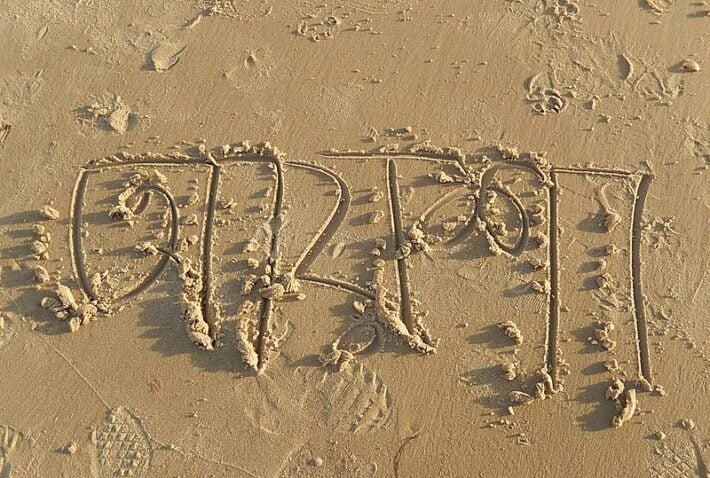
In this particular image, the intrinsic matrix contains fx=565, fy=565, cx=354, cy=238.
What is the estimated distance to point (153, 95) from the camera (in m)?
4.34

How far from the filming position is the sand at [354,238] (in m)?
3.66

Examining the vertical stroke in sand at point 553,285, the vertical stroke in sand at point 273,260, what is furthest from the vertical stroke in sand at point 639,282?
the vertical stroke in sand at point 273,260

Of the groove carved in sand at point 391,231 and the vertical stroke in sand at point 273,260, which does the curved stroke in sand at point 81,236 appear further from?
the vertical stroke in sand at point 273,260

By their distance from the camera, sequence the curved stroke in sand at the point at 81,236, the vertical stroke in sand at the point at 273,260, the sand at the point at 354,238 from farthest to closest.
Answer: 1. the curved stroke in sand at the point at 81,236
2. the vertical stroke in sand at the point at 273,260
3. the sand at the point at 354,238

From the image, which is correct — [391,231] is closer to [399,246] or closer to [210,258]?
[399,246]

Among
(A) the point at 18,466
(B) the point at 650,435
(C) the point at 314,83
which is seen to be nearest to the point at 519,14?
(C) the point at 314,83

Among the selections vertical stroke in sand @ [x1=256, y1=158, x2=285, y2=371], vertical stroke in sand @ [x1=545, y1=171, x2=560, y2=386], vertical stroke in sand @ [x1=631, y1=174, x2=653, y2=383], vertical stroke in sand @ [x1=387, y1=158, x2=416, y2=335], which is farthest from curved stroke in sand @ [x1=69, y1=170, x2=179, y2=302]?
vertical stroke in sand @ [x1=631, y1=174, x2=653, y2=383]

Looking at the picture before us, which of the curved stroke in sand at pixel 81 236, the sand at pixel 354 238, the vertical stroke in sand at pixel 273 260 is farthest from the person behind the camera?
the curved stroke in sand at pixel 81 236

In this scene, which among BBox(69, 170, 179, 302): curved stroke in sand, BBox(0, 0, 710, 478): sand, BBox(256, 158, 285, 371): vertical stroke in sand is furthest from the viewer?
BBox(69, 170, 179, 302): curved stroke in sand

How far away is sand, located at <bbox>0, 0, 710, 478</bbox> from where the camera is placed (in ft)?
12.0

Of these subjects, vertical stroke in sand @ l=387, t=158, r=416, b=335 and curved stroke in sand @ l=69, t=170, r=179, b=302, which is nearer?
vertical stroke in sand @ l=387, t=158, r=416, b=335

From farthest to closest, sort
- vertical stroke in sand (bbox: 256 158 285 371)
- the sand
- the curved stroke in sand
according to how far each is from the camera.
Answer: the curved stroke in sand < vertical stroke in sand (bbox: 256 158 285 371) < the sand

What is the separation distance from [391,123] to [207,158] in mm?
1388

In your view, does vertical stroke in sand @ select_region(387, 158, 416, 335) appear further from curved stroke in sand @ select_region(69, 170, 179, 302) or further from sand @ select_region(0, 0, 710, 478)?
curved stroke in sand @ select_region(69, 170, 179, 302)
